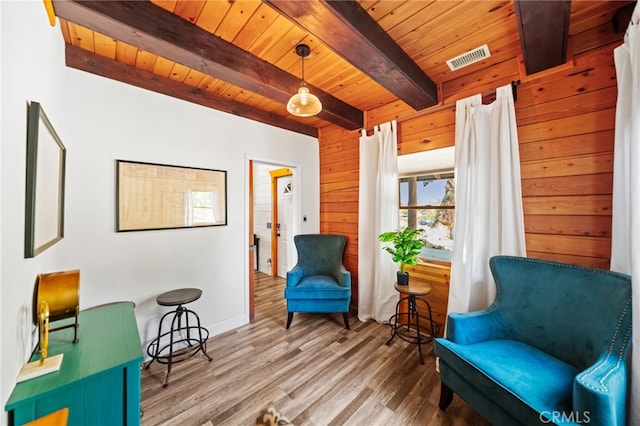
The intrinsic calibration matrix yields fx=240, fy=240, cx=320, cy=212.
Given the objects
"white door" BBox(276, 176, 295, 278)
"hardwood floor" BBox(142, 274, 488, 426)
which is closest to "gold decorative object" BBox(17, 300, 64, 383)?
"hardwood floor" BBox(142, 274, 488, 426)

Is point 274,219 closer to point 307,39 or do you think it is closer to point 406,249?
point 406,249

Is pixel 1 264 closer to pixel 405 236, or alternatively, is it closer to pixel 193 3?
pixel 193 3

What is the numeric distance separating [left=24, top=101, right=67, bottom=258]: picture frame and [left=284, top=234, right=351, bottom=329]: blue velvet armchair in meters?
1.97

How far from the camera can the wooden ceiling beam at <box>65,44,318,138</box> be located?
6.27ft

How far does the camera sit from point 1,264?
781mm

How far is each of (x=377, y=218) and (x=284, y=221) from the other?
2178mm

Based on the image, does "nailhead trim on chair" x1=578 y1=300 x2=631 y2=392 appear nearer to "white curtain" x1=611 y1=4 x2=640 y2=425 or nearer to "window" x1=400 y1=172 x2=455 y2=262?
"white curtain" x1=611 y1=4 x2=640 y2=425

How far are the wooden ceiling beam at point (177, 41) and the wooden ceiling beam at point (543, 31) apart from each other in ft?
5.52

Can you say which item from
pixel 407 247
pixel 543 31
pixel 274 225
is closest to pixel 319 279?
pixel 407 247

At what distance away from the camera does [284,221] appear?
460cm

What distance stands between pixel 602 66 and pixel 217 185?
11.1 ft

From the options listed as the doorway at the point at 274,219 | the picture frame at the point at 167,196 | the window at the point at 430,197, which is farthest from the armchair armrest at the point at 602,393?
the doorway at the point at 274,219

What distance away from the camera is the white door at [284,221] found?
443 cm

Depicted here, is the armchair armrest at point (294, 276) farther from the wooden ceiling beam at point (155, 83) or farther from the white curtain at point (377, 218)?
the wooden ceiling beam at point (155, 83)
